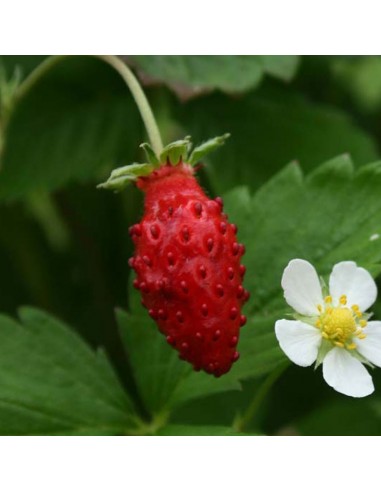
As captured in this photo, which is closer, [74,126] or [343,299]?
[343,299]

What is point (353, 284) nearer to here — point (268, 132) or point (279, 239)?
point (279, 239)

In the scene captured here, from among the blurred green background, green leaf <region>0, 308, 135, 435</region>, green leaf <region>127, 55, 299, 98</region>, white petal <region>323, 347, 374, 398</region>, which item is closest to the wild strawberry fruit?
white petal <region>323, 347, 374, 398</region>

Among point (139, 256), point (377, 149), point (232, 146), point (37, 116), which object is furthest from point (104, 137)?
point (139, 256)

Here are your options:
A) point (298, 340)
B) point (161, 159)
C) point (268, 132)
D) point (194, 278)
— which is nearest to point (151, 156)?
point (161, 159)

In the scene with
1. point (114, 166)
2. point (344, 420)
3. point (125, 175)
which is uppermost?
point (125, 175)

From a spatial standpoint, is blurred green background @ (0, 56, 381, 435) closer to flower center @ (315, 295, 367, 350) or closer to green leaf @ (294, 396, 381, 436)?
green leaf @ (294, 396, 381, 436)

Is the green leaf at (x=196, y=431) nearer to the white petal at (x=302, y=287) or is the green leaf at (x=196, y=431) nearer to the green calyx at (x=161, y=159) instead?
the white petal at (x=302, y=287)
